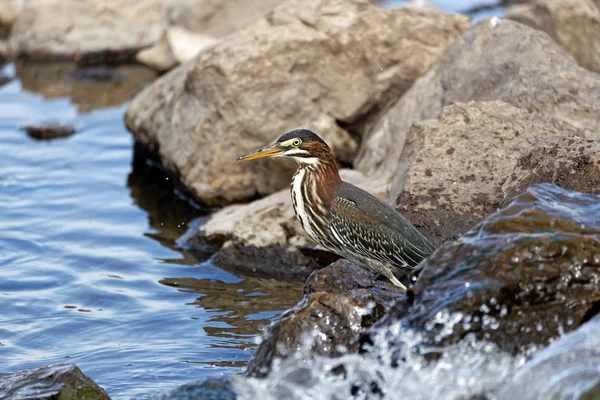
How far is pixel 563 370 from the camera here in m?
4.34

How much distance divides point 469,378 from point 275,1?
11741mm

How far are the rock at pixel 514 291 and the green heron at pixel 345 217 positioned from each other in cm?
154

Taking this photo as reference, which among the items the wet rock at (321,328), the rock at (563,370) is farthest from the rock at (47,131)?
the rock at (563,370)

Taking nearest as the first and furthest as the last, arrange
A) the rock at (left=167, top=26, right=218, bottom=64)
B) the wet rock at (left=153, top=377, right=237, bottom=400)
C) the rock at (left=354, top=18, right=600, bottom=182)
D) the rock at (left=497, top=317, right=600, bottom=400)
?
the rock at (left=497, top=317, right=600, bottom=400) → the wet rock at (left=153, top=377, right=237, bottom=400) → the rock at (left=354, top=18, right=600, bottom=182) → the rock at (left=167, top=26, right=218, bottom=64)

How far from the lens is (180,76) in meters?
10.8


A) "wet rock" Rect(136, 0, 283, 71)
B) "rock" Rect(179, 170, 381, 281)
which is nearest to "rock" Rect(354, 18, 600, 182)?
"rock" Rect(179, 170, 381, 281)

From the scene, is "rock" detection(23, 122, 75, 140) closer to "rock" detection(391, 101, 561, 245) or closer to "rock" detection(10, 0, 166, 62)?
"rock" detection(10, 0, 166, 62)

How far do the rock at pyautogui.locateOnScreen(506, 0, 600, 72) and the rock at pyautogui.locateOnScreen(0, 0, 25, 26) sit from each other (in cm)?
1114

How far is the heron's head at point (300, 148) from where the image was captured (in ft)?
23.0

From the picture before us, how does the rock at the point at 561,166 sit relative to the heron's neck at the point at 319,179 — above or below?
above

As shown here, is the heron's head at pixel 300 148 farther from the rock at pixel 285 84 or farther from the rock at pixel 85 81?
the rock at pixel 85 81

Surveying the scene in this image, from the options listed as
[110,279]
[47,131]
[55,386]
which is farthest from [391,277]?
[47,131]

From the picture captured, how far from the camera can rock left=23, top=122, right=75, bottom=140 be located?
42.6 ft

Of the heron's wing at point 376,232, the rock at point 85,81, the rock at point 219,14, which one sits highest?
the heron's wing at point 376,232
